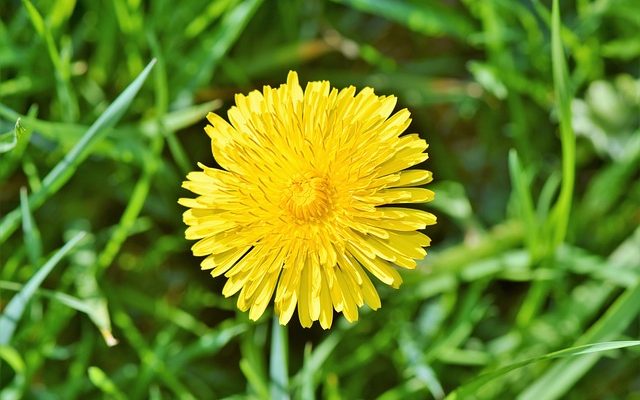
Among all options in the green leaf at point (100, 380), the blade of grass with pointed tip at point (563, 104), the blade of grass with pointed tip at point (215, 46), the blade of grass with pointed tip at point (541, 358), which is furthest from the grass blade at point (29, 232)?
the blade of grass with pointed tip at point (563, 104)

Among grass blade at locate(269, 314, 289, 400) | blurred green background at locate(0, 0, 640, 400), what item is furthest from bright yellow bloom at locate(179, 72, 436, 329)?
blurred green background at locate(0, 0, 640, 400)

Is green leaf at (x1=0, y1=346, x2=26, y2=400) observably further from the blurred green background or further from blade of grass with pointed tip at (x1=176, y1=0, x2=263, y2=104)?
blade of grass with pointed tip at (x1=176, y1=0, x2=263, y2=104)

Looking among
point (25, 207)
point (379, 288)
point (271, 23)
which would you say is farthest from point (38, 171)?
point (379, 288)

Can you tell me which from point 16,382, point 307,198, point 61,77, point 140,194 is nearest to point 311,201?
point 307,198

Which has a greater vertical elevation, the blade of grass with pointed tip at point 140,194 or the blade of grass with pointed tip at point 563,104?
the blade of grass with pointed tip at point 140,194

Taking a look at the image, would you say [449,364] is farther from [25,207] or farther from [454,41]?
[25,207]

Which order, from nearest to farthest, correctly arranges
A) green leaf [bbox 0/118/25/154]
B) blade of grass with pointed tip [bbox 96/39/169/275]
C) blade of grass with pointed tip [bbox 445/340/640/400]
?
1. blade of grass with pointed tip [bbox 445/340/640/400]
2. green leaf [bbox 0/118/25/154]
3. blade of grass with pointed tip [bbox 96/39/169/275]

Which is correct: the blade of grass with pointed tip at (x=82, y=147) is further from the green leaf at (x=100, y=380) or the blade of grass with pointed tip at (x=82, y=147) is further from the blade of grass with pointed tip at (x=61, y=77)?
the green leaf at (x=100, y=380)
